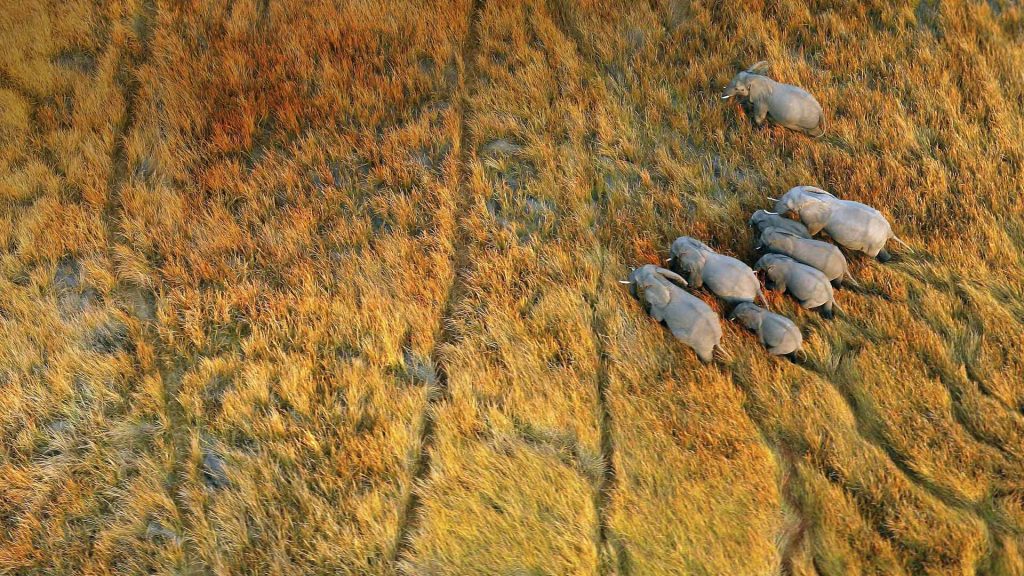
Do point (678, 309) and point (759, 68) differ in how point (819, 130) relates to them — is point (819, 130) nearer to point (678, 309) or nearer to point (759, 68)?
point (759, 68)

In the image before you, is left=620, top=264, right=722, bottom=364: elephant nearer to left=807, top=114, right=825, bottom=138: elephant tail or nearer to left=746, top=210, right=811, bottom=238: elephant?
left=746, top=210, right=811, bottom=238: elephant

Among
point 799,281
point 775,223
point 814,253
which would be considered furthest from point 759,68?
point 799,281

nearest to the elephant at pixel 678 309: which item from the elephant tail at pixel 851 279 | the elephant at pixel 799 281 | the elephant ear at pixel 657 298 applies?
the elephant ear at pixel 657 298

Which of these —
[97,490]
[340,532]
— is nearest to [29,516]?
[97,490]

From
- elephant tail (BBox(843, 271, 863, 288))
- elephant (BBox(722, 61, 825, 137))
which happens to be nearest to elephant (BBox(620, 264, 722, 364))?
elephant tail (BBox(843, 271, 863, 288))

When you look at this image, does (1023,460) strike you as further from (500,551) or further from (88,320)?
(88,320)

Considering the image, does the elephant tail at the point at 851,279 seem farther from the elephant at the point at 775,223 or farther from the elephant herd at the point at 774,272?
the elephant at the point at 775,223
